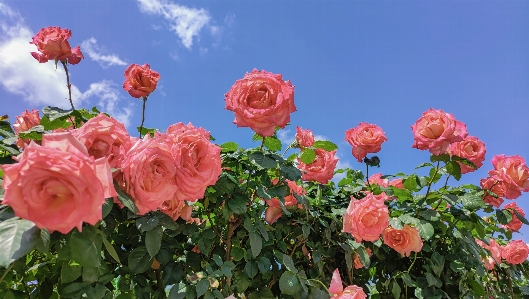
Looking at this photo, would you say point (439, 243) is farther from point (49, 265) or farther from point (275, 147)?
point (49, 265)

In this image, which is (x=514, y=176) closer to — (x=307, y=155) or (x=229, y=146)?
(x=307, y=155)

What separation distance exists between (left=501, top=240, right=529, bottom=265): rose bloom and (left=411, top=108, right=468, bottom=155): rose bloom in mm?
1813

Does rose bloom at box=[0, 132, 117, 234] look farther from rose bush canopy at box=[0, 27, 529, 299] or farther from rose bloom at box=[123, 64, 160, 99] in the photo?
rose bloom at box=[123, 64, 160, 99]

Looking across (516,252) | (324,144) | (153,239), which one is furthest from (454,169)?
(516,252)

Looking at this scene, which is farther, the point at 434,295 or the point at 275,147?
the point at 434,295

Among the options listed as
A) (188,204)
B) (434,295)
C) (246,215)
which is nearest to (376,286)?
(434,295)

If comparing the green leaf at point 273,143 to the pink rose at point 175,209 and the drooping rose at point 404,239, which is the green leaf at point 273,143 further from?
the drooping rose at point 404,239

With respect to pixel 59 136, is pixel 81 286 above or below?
below

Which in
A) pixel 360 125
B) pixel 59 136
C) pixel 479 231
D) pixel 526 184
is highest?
pixel 360 125

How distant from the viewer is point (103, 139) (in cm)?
102

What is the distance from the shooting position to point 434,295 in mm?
2072

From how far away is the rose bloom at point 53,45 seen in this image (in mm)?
1701

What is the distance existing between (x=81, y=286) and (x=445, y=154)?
1569 millimetres

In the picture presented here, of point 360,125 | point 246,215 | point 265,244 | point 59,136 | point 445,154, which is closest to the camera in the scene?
point 59,136
